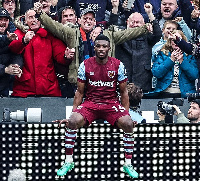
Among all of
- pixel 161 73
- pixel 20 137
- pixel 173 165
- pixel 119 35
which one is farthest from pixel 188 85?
pixel 20 137

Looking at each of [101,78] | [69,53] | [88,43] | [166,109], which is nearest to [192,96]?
[166,109]

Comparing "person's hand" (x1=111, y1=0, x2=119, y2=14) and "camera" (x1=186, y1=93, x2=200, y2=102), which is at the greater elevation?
"person's hand" (x1=111, y1=0, x2=119, y2=14)

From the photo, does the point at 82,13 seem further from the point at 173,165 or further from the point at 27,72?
the point at 173,165

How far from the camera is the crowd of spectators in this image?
8477 mm

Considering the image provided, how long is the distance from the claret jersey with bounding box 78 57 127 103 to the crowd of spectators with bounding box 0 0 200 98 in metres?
1.62

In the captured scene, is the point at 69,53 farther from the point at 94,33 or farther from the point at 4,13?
the point at 4,13

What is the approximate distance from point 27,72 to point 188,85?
232 cm

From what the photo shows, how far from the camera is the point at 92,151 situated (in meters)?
6.56

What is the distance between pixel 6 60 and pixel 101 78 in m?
2.23

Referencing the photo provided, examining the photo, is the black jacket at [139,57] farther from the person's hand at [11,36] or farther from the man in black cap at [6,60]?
the person's hand at [11,36]

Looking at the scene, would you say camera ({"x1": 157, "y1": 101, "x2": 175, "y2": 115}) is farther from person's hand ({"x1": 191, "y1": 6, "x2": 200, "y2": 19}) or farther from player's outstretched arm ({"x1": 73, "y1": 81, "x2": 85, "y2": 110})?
person's hand ({"x1": 191, "y1": 6, "x2": 200, "y2": 19})

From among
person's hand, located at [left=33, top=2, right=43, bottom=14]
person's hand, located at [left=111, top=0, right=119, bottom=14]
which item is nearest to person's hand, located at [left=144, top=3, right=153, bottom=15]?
person's hand, located at [left=111, top=0, right=119, bottom=14]

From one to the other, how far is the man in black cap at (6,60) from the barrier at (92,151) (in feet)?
6.59

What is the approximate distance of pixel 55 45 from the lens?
8.62m
